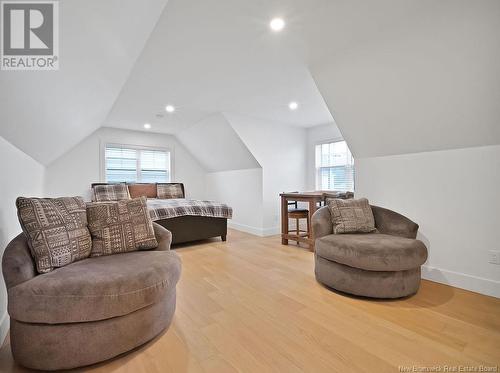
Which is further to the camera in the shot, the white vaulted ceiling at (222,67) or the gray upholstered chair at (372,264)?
the gray upholstered chair at (372,264)

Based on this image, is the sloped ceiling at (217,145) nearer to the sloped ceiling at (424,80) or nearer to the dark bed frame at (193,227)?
the dark bed frame at (193,227)

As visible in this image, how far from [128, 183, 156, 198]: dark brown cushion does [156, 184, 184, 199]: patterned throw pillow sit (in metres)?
0.13

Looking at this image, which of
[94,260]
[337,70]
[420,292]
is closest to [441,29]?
[337,70]

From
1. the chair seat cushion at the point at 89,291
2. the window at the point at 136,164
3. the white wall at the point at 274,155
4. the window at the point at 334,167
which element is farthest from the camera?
the window at the point at 136,164

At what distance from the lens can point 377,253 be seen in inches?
79.7

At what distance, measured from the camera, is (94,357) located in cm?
131

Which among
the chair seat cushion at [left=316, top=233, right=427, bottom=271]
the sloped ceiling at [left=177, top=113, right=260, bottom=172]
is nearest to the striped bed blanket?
the sloped ceiling at [left=177, top=113, right=260, bottom=172]

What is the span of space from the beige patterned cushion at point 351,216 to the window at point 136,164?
457cm

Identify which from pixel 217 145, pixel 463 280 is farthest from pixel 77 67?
pixel 463 280

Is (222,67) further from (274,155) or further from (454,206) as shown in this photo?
(454,206)

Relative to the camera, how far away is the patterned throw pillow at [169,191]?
5453 mm

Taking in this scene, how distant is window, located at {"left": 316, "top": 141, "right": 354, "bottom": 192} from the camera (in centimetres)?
467

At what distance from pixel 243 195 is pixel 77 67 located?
152 inches

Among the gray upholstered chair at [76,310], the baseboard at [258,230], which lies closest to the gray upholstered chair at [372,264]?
the gray upholstered chair at [76,310]
